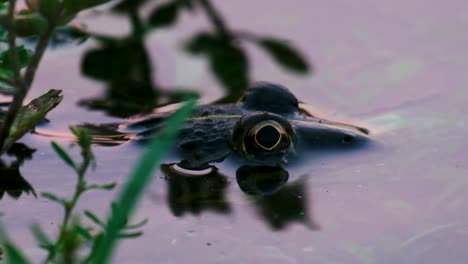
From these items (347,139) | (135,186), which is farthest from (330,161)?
(135,186)

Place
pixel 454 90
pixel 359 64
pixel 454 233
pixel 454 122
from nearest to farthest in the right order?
pixel 454 233 < pixel 454 122 < pixel 454 90 < pixel 359 64

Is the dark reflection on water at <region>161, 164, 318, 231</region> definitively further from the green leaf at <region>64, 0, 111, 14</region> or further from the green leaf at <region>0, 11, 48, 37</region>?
the green leaf at <region>64, 0, 111, 14</region>

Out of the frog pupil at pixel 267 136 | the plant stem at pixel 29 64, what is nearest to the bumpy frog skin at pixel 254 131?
the frog pupil at pixel 267 136

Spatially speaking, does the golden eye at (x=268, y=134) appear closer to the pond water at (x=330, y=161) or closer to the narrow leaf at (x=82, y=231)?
the pond water at (x=330, y=161)

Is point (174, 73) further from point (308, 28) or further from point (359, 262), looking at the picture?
point (359, 262)

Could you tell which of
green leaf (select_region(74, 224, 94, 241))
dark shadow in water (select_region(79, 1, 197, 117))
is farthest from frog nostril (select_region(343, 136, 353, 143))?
green leaf (select_region(74, 224, 94, 241))

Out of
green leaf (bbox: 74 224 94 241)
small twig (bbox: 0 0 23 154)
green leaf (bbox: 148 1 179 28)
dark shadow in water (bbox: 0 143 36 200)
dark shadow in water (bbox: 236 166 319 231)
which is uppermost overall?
green leaf (bbox: 148 1 179 28)

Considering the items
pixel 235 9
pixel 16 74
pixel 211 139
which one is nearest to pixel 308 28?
pixel 235 9

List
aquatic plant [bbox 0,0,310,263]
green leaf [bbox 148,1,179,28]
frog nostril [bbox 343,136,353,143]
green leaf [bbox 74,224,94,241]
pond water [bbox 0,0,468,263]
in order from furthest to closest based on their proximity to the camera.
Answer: green leaf [bbox 148,1,179,28] < frog nostril [bbox 343,136,353,143] < pond water [bbox 0,0,468,263] < aquatic plant [bbox 0,0,310,263] < green leaf [bbox 74,224,94,241]
